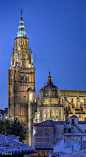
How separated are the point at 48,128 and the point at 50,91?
40.2 meters

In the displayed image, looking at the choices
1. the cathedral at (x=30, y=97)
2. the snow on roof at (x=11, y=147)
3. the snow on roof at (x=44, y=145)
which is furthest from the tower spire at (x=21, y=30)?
the snow on roof at (x=11, y=147)

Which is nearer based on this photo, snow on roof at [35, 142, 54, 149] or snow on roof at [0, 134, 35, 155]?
snow on roof at [0, 134, 35, 155]

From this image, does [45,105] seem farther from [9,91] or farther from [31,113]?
[9,91]

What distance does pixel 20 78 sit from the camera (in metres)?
156

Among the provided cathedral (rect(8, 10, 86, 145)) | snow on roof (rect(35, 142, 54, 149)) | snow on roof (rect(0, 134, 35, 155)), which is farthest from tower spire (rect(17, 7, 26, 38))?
snow on roof (rect(0, 134, 35, 155))

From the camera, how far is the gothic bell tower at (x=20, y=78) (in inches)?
5984

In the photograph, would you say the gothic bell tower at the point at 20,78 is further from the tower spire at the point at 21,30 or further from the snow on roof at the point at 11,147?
the snow on roof at the point at 11,147

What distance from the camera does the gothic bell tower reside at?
152000mm

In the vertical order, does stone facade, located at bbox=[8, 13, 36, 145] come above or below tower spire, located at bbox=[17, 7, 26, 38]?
below

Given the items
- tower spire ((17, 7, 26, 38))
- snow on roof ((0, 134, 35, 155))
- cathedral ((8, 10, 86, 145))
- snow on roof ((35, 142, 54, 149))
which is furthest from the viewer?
tower spire ((17, 7, 26, 38))

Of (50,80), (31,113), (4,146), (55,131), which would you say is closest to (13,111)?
(31,113)

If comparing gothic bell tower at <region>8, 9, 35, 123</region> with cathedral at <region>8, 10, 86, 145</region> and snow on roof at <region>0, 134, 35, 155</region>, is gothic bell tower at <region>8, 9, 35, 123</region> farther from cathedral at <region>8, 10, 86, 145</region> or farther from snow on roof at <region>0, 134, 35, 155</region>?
snow on roof at <region>0, 134, 35, 155</region>

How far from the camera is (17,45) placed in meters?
161

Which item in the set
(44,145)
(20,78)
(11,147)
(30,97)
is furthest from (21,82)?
(11,147)
